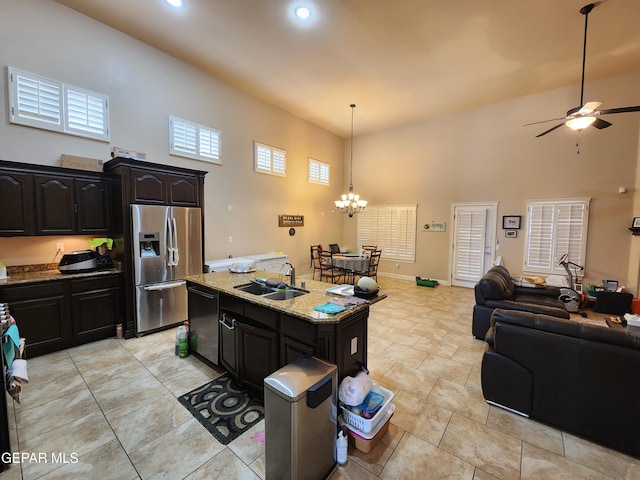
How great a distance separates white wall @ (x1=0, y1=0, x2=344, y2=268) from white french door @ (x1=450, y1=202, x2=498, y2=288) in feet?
13.0

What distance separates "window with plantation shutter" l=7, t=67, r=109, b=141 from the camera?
10.8 ft

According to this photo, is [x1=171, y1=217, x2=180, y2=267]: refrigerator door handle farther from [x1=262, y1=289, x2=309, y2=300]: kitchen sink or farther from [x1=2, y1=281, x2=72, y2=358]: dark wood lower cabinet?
[x1=262, y1=289, x2=309, y2=300]: kitchen sink

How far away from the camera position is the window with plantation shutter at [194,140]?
15.5 ft

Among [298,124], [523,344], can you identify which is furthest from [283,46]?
[523,344]

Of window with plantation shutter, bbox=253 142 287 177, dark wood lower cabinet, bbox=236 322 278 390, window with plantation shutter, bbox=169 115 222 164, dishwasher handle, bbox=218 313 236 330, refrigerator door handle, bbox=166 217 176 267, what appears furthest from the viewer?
window with plantation shutter, bbox=253 142 287 177

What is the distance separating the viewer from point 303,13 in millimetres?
3529

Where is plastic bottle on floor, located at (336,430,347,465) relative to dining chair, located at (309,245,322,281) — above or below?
below

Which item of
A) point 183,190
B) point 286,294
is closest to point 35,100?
point 183,190

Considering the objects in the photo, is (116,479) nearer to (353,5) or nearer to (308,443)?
(308,443)

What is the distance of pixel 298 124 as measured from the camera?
716 centimetres

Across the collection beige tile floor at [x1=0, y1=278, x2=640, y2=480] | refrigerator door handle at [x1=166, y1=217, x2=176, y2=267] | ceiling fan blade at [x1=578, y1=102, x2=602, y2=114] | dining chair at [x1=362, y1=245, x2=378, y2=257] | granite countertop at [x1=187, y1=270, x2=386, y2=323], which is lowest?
beige tile floor at [x1=0, y1=278, x2=640, y2=480]

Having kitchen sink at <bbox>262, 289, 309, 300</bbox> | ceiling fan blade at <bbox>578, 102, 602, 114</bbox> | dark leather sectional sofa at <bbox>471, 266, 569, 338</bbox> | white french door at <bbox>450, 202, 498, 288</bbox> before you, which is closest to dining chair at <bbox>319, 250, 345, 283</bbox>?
white french door at <bbox>450, 202, 498, 288</bbox>

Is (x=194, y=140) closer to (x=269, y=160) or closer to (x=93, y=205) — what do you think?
(x=269, y=160)

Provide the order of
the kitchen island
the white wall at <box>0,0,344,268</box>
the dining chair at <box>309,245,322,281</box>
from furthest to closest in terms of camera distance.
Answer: the dining chair at <box>309,245,322,281</box>, the white wall at <box>0,0,344,268</box>, the kitchen island
